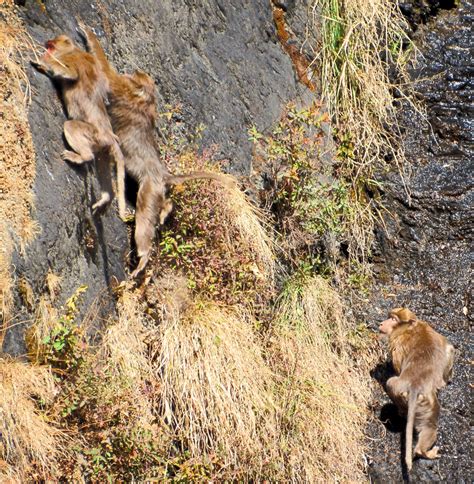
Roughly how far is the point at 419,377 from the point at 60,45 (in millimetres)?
3597

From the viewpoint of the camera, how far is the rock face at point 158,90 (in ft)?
21.1

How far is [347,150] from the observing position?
9.46 metres

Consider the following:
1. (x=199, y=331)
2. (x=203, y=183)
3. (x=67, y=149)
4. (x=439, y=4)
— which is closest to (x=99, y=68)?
(x=67, y=149)

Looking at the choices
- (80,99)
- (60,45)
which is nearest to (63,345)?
(80,99)

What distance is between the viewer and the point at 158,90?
26.7 feet

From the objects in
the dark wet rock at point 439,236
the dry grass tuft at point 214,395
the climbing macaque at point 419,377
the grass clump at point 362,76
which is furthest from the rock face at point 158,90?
the climbing macaque at point 419,377

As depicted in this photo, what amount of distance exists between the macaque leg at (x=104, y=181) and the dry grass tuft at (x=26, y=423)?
1.35m

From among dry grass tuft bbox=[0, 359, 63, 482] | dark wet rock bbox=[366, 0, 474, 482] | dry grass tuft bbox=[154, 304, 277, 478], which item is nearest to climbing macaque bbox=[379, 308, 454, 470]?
dark wet rock bbox=[366, 0, 474, 482]

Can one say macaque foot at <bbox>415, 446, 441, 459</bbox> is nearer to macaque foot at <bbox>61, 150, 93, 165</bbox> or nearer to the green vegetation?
the green vegetation

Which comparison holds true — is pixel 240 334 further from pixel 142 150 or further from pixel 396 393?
pixel 142 150

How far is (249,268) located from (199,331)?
Result: 866mm

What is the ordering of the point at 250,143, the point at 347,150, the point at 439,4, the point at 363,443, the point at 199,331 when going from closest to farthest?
1. the point at 199,331
2. the point at 363,443
3. the point at 250,143
4. the point at 347,150
5. the point at 439,4

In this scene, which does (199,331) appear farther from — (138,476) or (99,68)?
(99,68)

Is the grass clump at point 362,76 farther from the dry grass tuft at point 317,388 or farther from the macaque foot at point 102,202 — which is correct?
the macaque foot at point 102,202
